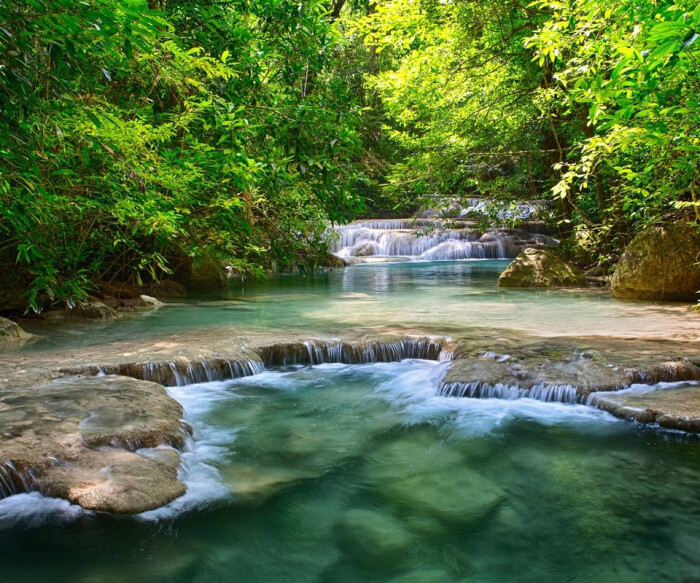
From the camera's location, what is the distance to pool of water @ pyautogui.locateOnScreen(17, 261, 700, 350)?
7.98 m

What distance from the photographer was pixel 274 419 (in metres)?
5.17

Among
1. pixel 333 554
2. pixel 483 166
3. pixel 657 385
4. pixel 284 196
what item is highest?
pixel 483 166

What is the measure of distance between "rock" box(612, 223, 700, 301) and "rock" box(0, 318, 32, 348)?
34.4ft

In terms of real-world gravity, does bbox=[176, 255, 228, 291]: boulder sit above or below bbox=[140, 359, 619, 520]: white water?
above

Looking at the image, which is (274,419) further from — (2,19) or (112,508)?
(2,19)

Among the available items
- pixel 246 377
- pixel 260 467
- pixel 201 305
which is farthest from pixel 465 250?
pixel 260 467

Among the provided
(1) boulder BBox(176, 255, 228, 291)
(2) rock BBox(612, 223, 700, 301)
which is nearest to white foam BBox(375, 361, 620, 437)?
(2) rock BBox(612, 223, 700, 301)

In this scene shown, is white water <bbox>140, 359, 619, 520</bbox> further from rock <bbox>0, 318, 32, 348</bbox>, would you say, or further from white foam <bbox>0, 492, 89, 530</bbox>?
rock <bbox>0, 318, 32, 348</bbox>

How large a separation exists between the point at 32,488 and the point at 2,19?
2550mm

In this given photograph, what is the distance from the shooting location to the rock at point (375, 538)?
9.96ft

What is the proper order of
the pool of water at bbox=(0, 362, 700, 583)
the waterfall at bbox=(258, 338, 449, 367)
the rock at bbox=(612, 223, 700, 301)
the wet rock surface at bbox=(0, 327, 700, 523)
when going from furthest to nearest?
the rock at bbox=(612, 223, 700, 301) < the waterfall at bbox=(258, 338, 449, 367) < the wet rock surface at bbox=(0, 327, 700, 523) < the pool of water at bbox=(0, 362, 700, 583)

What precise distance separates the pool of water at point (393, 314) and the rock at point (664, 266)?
1.97 feet

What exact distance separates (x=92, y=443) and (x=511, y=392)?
364 centimetres

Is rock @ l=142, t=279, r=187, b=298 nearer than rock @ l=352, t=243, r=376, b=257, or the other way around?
rock @ l=142, t=279, r=187, b=298
